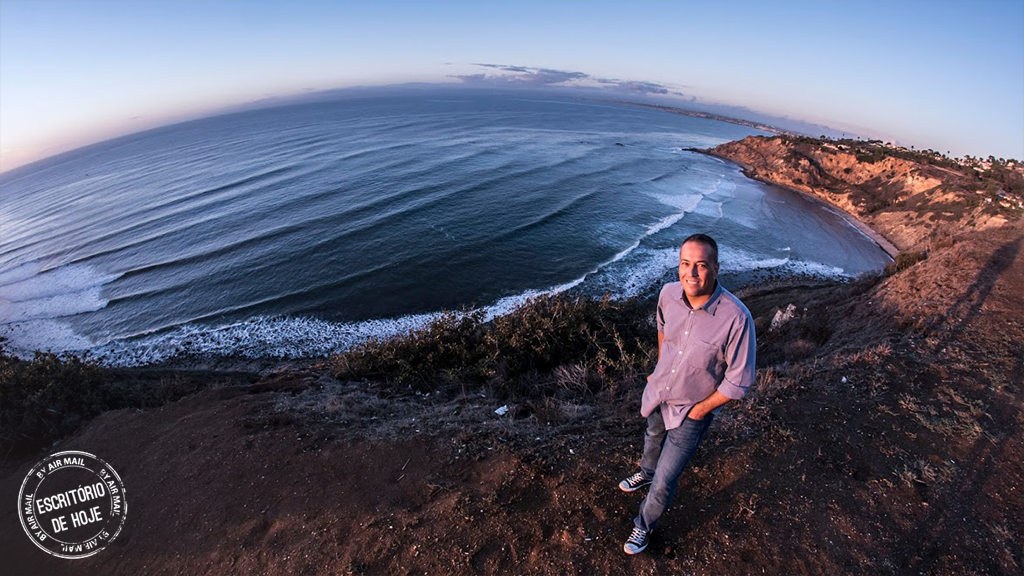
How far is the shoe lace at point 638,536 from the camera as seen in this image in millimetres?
4086

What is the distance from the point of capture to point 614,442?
19.8 ft

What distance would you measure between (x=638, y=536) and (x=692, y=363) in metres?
2.09

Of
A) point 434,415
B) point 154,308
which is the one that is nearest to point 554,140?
point 154,308

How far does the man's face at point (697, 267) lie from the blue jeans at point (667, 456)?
1.25m

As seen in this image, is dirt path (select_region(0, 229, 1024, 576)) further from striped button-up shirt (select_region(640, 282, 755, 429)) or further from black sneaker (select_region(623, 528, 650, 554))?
striped button-up shirt (select_region(640, 282, 755, 429))

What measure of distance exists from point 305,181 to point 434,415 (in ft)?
126

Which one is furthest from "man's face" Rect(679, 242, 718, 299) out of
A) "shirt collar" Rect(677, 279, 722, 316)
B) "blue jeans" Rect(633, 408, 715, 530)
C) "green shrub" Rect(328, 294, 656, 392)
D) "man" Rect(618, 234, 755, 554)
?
"green shrub" Rect(328, 294, 656, 392)

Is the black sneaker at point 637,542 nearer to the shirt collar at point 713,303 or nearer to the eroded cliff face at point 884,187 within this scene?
the shirt collar at point 713,303

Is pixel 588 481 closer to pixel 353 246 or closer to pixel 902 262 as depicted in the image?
pixel 902 262

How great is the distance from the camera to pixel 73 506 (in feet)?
21.3

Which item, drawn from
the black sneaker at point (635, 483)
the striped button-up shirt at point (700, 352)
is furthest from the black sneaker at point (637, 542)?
the striped button-up shirt at point (700, 352)

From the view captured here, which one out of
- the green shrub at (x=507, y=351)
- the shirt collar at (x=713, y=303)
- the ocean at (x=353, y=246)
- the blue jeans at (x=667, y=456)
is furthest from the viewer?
the ocean at (x=353, y=246)

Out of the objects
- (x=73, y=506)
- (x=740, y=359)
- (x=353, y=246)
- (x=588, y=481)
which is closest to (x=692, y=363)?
(x=740, y=359)

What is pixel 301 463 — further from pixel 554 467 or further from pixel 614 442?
pixel 614 442
